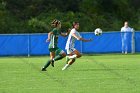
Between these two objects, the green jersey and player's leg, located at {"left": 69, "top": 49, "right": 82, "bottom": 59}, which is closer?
the green jersey

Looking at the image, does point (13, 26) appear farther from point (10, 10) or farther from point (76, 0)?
point (76, 0)

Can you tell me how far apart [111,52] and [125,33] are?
128 cm

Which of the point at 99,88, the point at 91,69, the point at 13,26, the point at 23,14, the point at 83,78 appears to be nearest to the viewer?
the point at 99,88

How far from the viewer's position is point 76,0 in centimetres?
4634

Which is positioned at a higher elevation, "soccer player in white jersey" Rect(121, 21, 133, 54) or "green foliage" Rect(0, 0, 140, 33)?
"green foliage" Rect(0, 0, 140, 33)

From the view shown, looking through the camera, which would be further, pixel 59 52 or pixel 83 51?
pixel 83 51

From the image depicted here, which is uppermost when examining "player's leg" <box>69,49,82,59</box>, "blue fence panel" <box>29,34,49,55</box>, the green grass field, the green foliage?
the green foliage

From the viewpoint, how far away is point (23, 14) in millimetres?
45188

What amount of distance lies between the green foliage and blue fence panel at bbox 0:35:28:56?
8.66 metres

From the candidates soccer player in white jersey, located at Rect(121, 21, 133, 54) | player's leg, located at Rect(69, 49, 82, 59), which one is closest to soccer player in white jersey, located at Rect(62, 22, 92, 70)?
player's leg, located at Rect(69, 49, 82, 59)

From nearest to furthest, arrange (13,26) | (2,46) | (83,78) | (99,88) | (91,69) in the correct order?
(99,88) → (83,78) → (91,69) → (2,46) → (13,26)

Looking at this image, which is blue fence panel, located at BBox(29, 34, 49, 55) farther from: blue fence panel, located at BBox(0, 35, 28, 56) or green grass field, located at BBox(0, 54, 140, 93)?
green grass field, located at BBox(0, 54, 140, 93)

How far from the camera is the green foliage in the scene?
41.4 m

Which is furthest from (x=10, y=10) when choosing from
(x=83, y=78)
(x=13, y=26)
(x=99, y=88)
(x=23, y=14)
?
(x=99, y=88)
